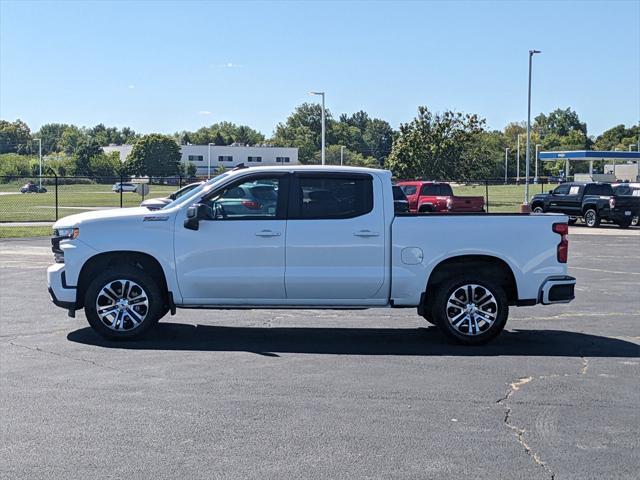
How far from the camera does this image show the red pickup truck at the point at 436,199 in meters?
33.4

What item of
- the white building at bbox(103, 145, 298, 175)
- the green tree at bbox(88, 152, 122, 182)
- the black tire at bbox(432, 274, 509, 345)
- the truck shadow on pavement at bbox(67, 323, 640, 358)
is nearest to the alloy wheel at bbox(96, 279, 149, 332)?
the truck shadow on pavement at bbox(67, 323, 640, 358)

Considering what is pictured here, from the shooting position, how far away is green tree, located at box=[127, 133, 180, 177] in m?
100

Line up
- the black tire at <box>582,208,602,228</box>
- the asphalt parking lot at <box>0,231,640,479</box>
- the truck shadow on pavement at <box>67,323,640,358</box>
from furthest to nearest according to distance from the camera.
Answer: the black tire at <box>582,208,602,228</box>
the truck shadow on pavement at <box>67,323,640,358</box>
the asphalt parking lot at <box>0,231,640,479</box>

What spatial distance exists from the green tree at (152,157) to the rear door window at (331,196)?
91935mm

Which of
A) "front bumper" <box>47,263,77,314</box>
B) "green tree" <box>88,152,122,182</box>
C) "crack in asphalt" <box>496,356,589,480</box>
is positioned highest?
"green tree" <box>88,152,122,182</box>

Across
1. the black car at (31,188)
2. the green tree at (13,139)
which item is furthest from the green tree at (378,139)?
the black car at (31,188)

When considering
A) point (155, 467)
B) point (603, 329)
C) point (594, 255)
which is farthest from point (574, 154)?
point (155, 467)

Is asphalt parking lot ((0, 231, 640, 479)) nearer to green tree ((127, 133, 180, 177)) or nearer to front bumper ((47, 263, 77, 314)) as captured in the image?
front bumper ((47, 263, 77, 314))

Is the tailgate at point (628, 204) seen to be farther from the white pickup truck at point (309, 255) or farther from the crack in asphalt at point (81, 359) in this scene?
the crack in asphalt at point (81, 359)

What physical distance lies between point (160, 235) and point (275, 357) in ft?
6.34

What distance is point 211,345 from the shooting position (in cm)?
944

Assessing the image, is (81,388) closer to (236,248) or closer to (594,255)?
(236,248)

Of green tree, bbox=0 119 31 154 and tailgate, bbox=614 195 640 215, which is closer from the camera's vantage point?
tailgate, bbox=614 195 640 215

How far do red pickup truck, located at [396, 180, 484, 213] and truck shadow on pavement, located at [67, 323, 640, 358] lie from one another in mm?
23206
